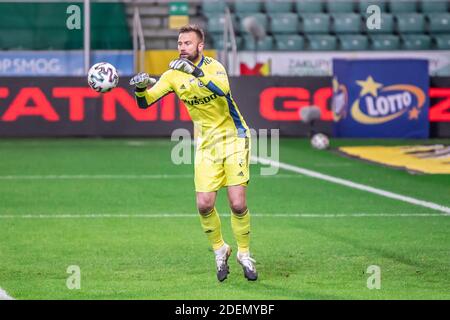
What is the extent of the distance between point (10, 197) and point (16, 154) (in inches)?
230

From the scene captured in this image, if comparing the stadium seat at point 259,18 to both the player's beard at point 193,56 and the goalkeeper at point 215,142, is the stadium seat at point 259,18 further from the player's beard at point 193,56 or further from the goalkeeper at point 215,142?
the player's beard at point 193,56

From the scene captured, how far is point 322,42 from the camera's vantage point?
28406mm

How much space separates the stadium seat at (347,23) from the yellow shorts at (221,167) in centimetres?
2008

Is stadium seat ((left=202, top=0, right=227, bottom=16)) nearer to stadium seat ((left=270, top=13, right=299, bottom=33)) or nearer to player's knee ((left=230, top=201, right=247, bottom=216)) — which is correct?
stadium seat ((left=270, top=13, right=299, bottom=33))

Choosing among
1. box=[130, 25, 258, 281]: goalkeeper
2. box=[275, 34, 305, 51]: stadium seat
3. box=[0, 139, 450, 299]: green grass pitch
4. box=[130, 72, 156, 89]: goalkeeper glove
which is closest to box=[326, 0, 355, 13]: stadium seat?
box=[275, 34, 305, 51]: stadium seat

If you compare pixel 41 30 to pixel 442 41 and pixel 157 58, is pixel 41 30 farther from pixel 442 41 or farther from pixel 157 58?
pixel 442 41

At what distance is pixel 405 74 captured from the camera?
22953 millimetres

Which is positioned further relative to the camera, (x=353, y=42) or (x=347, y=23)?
(x=347, y=23)

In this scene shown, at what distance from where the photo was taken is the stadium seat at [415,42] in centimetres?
2835

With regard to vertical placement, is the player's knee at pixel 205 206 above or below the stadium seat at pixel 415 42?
below

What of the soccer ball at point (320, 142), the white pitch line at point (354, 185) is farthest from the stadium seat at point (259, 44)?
the white pitch line at point (354, 185)

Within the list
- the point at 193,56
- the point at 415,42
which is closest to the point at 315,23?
the point at 415,42

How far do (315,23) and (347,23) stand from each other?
79cm

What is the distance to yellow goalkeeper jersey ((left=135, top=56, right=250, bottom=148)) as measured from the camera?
890 cm
